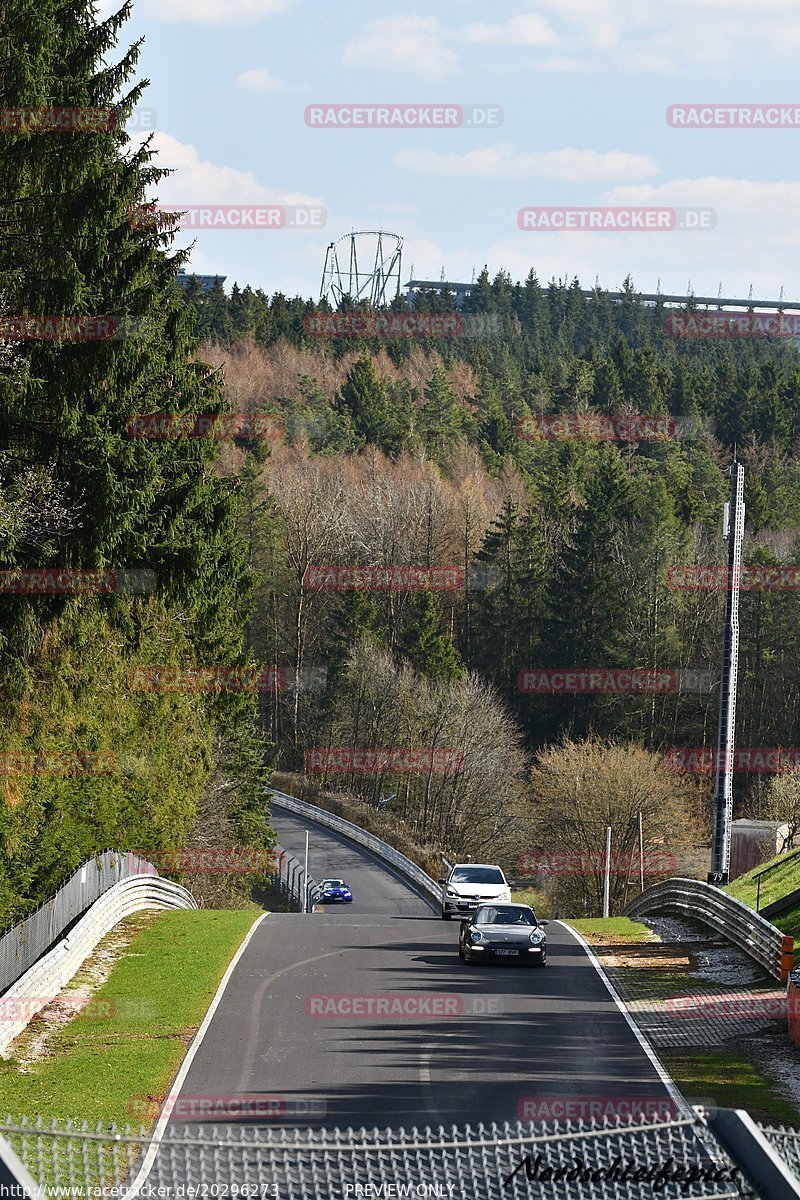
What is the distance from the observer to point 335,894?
59219mm

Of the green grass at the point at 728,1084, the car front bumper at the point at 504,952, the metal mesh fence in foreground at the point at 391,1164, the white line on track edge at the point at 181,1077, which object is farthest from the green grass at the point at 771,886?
the metal mesh fence in foreground at the point at 391,1164

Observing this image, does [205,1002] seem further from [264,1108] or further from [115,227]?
[115,227]

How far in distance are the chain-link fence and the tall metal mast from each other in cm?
→ 2761

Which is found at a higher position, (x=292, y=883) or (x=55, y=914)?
(x=55, y=914)

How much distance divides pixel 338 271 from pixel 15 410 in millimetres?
116563

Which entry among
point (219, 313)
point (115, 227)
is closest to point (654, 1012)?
point (115, 227)

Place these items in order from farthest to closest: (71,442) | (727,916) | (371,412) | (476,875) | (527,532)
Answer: (371,412), (527,532), (476,875), (727,916), (71,442)

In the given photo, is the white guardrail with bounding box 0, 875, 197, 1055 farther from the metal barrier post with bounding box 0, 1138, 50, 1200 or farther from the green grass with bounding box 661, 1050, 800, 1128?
the metal barrier post with bounding box 0, 1138, 50, 1200

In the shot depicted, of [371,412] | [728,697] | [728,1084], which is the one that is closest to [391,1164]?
[728,1084]

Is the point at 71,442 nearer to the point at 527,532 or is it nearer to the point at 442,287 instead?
the point at 527,532

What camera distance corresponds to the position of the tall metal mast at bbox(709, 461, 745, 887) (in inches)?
1289

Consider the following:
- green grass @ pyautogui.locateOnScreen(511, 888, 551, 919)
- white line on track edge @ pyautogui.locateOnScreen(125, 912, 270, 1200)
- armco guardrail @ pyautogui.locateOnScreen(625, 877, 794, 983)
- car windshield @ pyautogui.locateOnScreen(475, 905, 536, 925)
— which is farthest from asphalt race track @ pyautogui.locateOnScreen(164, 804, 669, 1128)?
green grass @ pyautogui.locateOnScreen(511, 888, 551, 919)

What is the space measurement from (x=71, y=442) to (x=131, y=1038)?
9462 mm

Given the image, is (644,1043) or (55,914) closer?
(644,1043)
